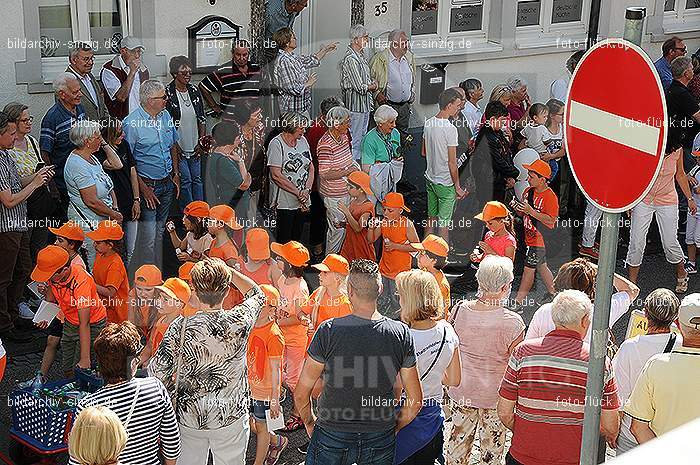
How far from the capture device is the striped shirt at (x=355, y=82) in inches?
444

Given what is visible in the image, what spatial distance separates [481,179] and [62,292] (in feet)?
16.0

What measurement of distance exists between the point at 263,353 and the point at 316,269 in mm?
2381

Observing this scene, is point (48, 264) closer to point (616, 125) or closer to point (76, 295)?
point (76, 295)

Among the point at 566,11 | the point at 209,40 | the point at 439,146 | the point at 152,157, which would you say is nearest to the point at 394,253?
the point at 439,146

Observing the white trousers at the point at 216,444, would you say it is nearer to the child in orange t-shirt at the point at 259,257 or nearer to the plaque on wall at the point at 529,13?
the child in orange t-shirt at the point at 259,257

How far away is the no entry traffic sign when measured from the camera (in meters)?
3.64

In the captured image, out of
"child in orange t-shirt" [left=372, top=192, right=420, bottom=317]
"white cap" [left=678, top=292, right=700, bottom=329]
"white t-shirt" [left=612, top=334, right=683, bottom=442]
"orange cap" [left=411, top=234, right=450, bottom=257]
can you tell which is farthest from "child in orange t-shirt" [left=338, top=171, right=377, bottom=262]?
"white cap" [left=678, top=292, right=700, bottom=329]

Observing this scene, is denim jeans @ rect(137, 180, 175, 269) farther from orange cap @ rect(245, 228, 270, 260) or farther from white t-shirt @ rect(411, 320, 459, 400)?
white t-shirt @ rect(411, 320, 459, 400)

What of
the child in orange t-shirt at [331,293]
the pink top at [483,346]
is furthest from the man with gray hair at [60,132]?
the pink top at [483,346]

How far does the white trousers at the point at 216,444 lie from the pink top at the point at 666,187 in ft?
17.3

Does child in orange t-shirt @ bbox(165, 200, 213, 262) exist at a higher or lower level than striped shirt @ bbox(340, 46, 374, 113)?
lower

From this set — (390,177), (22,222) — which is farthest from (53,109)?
(390,177)

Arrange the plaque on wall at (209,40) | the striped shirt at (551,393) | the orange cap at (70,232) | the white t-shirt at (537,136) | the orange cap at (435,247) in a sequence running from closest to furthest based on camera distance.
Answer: the striped shirt at (551,393) < the orange cap at (70,232) < the orange cap at (435,247) < the white t-shirt at (537,136) < the plaque on wall at (209,40)

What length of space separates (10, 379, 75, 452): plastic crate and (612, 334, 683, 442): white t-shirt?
3057mm
